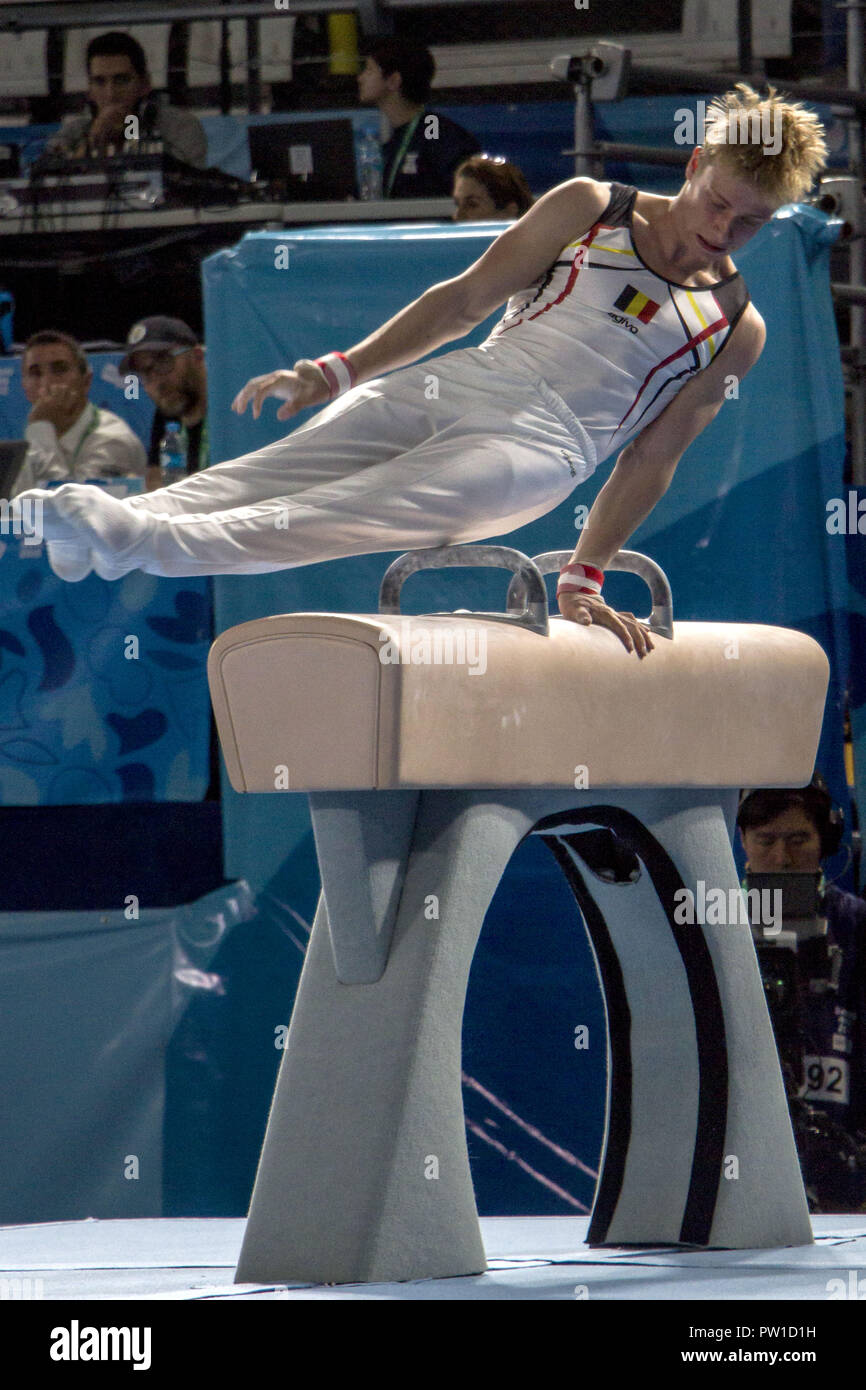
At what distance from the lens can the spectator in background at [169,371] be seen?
5461mm

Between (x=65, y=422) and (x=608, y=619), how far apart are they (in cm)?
337

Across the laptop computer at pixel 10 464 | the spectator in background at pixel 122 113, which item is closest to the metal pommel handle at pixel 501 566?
the laptop computer at pixel 10 464

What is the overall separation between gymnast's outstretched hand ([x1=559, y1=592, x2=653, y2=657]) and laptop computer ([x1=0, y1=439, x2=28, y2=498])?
2401 millimetres

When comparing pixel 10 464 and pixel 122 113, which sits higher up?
pixel 122 113

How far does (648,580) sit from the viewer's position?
2.92m

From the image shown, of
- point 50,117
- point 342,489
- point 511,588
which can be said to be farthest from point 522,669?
point 50,117

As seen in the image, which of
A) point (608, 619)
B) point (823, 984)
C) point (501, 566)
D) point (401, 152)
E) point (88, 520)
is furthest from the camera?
point (401, 152)

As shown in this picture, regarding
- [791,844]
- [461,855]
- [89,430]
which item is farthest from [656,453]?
[89,430]

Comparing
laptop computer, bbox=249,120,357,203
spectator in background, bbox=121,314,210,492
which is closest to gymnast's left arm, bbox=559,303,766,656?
spectator in background, bbox=121,314,210,492

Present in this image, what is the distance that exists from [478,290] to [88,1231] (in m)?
2.07

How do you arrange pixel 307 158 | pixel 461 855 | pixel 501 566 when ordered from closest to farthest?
1. pixel 461 855
2. pixel 501 566
3. pixel 307 158

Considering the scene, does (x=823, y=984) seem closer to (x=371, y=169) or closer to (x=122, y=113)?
(x=371, y=169)

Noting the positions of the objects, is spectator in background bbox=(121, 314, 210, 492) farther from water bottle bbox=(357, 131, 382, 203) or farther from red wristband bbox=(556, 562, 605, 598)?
red wristband bbox=(556, 562, 605, 598)

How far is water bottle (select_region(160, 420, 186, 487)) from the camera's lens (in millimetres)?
5223
